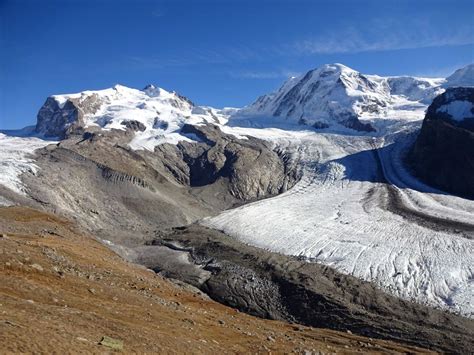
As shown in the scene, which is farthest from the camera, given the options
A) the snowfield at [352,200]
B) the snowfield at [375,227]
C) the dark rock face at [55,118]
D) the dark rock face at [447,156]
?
the dark rock face at [55,118]

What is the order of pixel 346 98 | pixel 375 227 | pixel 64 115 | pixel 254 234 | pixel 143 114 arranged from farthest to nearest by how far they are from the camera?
1. pixel 346 98
2. pixel 64 115
3. pixel 143 114
4. pixel 254 234
5. pixel 375 227

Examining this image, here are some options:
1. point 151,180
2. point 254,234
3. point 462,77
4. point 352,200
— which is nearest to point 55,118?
point 151,180

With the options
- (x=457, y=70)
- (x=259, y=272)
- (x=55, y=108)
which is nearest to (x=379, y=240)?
(x=259, y=272)

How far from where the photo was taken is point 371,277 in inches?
1430

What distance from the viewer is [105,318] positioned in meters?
14.5

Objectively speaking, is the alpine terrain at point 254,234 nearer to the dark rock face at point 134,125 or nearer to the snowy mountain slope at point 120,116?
the dark rock face at point 134,125

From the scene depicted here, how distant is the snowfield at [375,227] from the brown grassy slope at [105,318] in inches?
479

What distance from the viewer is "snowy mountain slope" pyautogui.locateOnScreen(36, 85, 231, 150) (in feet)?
407

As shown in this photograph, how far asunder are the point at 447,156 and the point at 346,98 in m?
84.2

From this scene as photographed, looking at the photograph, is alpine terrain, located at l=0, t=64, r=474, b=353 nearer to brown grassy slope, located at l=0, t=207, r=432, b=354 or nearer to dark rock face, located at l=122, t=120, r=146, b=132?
brown grassy slope, located at l=0, t=207, r=432, b=354

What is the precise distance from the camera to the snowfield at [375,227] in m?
35.4

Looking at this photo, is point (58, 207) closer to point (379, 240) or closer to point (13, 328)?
point (379, 240)

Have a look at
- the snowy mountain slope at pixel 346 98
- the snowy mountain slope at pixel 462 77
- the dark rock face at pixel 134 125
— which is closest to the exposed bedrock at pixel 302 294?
the dark rock face at pixel 134 125

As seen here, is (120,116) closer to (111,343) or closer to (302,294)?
(302,294)
